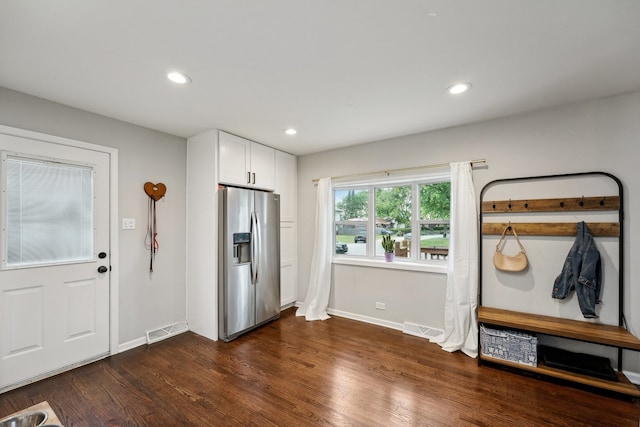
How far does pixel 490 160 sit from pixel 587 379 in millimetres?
2100

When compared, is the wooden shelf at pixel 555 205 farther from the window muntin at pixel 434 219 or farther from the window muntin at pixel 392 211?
the window muntin at pixel 392 211

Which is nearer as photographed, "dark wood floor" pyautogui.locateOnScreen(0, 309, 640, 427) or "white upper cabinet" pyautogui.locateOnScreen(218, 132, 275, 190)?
"dark wood floor" pyautogui.locateOnScreen(0, 309, 640, 427)

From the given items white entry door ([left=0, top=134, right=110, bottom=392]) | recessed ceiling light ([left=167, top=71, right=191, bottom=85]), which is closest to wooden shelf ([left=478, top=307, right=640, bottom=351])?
recessed ceiling light ([left=167, top=71, right=191, bottom=85])

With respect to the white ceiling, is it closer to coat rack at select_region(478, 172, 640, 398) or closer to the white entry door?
the white entry door

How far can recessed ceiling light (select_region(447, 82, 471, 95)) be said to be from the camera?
2.12m

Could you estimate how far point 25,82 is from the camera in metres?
2.06

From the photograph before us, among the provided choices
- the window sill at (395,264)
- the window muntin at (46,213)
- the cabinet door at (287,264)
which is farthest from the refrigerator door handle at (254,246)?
the window muntin at (46,213)

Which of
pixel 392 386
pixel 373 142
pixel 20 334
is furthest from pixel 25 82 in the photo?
pixel 392 386

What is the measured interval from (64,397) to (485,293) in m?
3.97

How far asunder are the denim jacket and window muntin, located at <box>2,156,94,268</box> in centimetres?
460

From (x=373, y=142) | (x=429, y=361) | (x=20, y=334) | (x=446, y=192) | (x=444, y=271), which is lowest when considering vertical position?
(x=429, y=361)

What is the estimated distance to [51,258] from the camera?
7.79ft

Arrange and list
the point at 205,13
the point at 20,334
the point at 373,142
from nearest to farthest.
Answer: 1. the point at 205,13
2. the point at 20,334
3. the point at 373,142

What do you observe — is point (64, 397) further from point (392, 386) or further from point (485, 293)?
point (485, 293)
